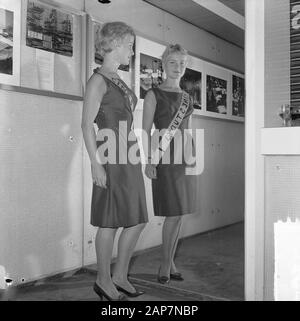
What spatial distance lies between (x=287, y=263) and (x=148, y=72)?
141 cm

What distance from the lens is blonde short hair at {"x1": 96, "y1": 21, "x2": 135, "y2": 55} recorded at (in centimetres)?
216

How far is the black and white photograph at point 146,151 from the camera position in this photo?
1.81 m

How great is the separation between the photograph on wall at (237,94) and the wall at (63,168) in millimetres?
107

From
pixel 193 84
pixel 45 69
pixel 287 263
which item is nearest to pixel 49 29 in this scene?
pixel 45 69

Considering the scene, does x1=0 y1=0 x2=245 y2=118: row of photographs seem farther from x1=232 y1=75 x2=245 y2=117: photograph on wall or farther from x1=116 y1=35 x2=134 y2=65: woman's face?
x1=116 y1=35 x2=134 y2=65: woman's face

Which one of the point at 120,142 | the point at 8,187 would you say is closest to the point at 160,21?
the point at 120,142

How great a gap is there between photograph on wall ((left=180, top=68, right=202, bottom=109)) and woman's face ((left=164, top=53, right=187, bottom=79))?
70 mm

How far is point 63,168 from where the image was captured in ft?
8.25

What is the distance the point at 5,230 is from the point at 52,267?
411mm

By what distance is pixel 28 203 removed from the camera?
2.33 metres

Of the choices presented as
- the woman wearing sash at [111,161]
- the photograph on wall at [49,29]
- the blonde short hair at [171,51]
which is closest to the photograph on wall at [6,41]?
the photograph on wall at [49,29]

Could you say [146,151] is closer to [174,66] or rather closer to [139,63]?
[174,66]

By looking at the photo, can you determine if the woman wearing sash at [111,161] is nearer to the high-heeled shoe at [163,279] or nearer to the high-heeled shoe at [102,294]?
the high-heeled shoe at [102,294]

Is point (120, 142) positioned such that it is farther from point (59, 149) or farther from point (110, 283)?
point (110, 283)
